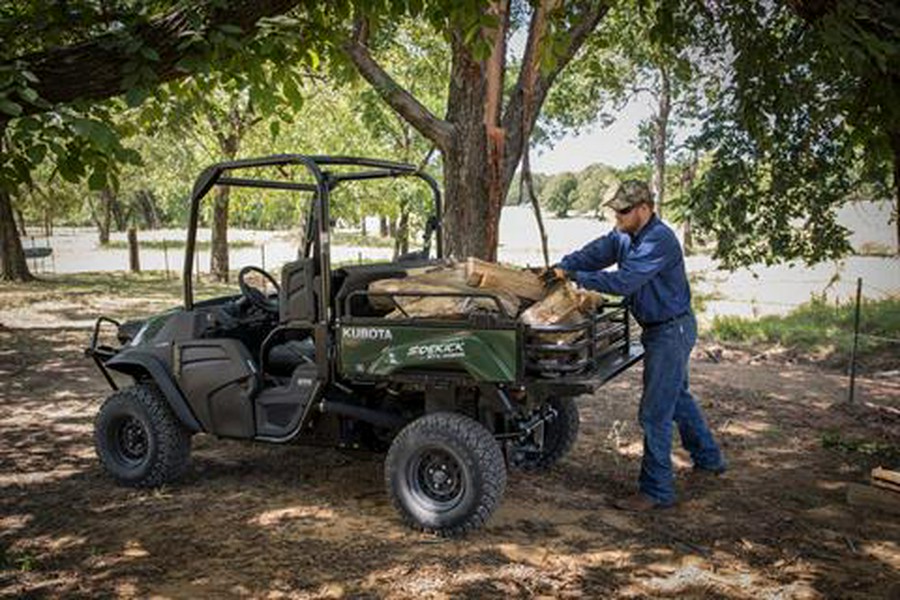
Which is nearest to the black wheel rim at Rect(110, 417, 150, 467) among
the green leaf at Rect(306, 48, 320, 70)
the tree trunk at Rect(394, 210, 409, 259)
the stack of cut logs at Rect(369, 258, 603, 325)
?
the stack of cut logs at Rect(369, 258, 603, 325)

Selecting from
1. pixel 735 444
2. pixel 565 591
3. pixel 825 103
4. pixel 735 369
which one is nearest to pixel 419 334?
pixel 565 591

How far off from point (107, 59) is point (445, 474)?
9.32 ft

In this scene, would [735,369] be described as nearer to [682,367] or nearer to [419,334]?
[682,367]

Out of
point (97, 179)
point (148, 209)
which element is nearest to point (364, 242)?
point (148, 209)

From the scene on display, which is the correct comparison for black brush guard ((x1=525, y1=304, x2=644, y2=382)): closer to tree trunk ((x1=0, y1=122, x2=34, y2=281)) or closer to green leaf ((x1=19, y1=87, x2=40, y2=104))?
green leaf ((x1=19, y1=87, x2=40, y2=104))

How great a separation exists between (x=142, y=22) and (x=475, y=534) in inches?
128

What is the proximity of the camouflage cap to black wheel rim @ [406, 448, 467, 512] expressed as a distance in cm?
191

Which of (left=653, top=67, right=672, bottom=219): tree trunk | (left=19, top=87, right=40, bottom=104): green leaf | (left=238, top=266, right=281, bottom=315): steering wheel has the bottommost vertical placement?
(left=238, top=266, right=281, bottom=315): steering wheel

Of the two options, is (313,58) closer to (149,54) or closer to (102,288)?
(149,54)

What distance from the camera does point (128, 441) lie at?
5.94 metres

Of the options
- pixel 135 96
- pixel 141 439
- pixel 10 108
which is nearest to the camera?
pixel 10 108

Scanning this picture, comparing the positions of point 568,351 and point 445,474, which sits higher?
point 568,351

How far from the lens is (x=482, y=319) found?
4.57 m

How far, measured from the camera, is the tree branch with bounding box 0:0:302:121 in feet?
12.8
